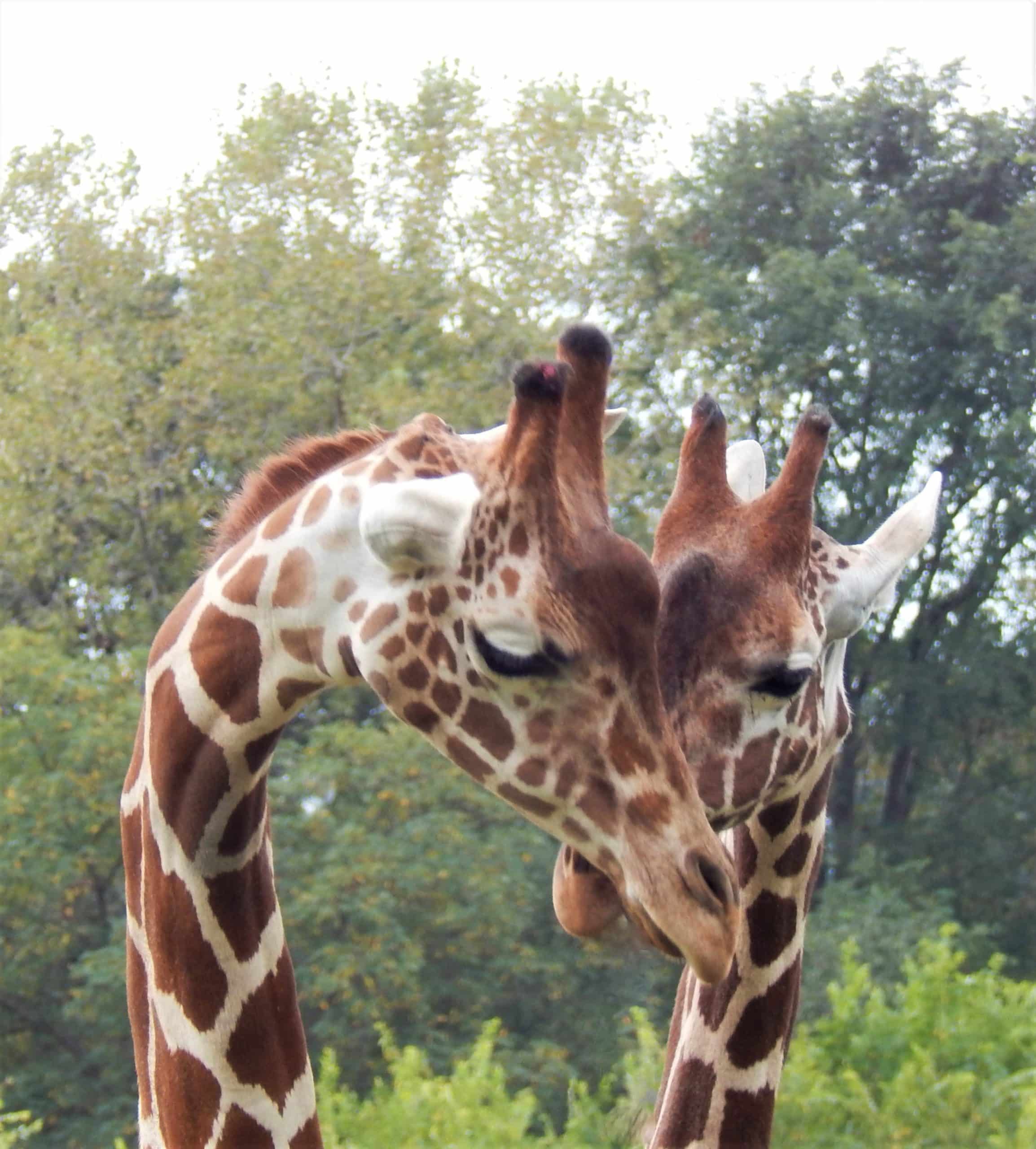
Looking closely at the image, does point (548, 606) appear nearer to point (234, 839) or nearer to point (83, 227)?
point (234, 839)

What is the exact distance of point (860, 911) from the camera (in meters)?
16.9

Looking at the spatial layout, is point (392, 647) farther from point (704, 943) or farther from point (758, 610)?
point (758, 610)

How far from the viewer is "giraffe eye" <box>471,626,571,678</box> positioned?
2.91m

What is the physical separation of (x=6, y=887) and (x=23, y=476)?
4290mm

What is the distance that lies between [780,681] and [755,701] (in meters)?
0.07

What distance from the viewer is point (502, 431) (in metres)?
3.28

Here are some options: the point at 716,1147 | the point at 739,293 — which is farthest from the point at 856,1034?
the point at 739,293

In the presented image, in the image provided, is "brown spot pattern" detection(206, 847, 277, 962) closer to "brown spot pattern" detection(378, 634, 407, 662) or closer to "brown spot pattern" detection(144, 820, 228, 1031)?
"brown spot pattern" detection(144, 820, 228, 1031)

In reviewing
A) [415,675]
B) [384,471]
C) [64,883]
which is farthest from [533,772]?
[64,883]

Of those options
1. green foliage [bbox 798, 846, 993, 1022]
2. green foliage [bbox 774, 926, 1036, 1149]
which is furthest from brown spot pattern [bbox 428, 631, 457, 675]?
green foliage [bbox 798, 846, 993, 1022]

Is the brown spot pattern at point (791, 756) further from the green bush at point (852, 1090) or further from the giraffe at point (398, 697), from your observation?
the green bush at point (852, 1090)

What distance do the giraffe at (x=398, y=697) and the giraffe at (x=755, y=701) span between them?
2.16 feet

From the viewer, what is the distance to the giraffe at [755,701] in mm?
3652

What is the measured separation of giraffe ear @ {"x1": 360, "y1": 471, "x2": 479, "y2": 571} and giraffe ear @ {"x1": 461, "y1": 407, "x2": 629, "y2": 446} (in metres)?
0.18
